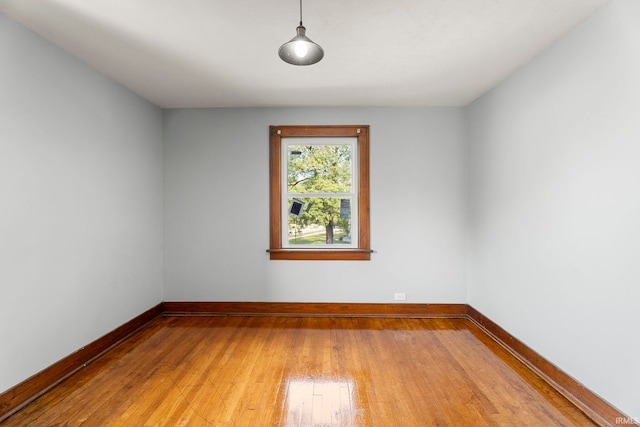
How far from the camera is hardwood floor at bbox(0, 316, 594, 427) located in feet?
7.27

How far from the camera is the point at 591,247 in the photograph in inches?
89.6

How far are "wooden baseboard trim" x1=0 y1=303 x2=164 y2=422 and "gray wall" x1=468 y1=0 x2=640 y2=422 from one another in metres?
3.90

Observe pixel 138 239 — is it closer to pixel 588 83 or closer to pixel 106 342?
pixel 106 342

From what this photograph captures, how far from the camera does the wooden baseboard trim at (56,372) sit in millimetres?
2260

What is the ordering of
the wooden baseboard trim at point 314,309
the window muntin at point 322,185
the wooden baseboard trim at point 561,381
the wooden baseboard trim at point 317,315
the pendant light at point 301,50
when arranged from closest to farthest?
1. the pendant light at point 301,50
2. the wooden baseboard trim at point 561,381
3. the wooden baseboard trim at point 317,315
4. the wooden baseboard trim at point 314,309
5. the window muntin at point 322,185

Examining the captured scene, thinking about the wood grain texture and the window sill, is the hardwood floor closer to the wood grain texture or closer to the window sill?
the wood grain texture

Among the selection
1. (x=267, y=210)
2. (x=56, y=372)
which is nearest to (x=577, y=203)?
(x=267, y=210)

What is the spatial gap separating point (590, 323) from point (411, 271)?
6.92ft

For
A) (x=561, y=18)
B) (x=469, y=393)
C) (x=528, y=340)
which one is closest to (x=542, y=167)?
(x=561, y=18)

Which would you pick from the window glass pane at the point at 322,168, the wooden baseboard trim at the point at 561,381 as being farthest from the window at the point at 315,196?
the wooden baseboard trim at the point at 561,381

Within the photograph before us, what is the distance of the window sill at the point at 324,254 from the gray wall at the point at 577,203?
5.01 ft

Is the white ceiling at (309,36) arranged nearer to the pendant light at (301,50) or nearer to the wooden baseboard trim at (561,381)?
the pendant light at (301,50)

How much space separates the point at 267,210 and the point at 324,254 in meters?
0.92

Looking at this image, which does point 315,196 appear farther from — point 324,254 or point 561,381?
point 561,381
